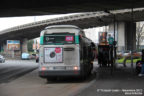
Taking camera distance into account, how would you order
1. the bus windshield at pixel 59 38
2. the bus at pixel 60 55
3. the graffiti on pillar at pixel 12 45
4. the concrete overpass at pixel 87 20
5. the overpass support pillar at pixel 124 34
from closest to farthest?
the bus at pixel 60 55, the bus windshield at pixel 59 38, the concrete overpass at pixel 87 20, the overpass support pillar at pixel 124 34, the graffiti on pillar at pixel 12 45

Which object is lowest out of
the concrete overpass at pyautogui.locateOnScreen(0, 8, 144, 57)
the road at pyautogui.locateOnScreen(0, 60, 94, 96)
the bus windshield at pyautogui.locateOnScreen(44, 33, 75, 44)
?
the road at pyautogui.locateOnScreen(0, 60, 94, 96)

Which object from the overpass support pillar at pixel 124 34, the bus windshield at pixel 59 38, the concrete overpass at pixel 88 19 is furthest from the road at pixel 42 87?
the overpass support pillar at pixel 124 34

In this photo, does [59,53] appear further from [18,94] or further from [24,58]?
[24,58]

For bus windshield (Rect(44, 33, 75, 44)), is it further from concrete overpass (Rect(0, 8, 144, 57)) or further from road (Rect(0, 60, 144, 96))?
concrete overpass (Rect(0, 8, 144, 57))

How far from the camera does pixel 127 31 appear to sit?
71.7m

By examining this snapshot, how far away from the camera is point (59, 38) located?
674 inches

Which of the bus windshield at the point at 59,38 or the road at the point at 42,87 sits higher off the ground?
the bus windshield at the point at 59,38

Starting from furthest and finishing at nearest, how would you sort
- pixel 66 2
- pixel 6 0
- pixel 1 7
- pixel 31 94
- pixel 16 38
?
1. pixel 16 38
2. pixel 1 7
3. pixel 66 2
4. pixel 6 0
5. pixel 31 94

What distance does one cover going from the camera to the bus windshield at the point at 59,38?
55.9ft

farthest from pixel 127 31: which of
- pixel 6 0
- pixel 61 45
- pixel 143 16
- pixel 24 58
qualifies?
pixel 61 45

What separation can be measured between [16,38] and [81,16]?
4447 centimetres

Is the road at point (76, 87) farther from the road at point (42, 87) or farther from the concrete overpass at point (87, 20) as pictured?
the concrete overpass at point (87, 20)

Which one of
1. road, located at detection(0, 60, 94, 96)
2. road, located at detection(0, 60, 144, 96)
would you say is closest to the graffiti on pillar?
road, located at detection(0, 60, 94, 96)

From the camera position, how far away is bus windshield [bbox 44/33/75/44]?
17.0m
